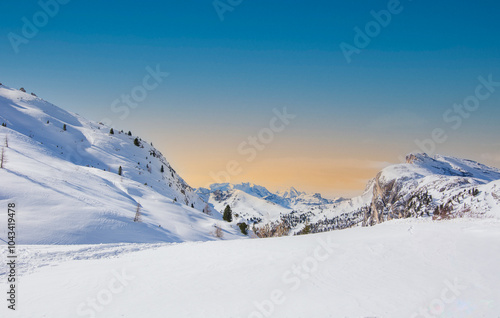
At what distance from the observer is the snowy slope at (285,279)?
11.0 m

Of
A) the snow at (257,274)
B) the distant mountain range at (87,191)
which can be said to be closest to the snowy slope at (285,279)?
the snow at (257,274)

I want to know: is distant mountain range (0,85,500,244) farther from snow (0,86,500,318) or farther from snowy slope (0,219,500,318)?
snowy slope (0,219,500,318)

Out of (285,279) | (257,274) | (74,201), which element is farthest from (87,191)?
(285,279)

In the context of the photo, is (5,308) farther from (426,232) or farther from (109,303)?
(426,232)

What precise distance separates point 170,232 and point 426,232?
3897cm

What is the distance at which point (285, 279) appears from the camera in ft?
45.5

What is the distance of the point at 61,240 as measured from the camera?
1057 inches

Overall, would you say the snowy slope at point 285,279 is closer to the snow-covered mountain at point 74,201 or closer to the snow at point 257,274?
the snow at point 257,274

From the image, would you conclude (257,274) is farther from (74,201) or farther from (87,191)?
(87,191)

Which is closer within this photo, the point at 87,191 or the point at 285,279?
the point at 285,279

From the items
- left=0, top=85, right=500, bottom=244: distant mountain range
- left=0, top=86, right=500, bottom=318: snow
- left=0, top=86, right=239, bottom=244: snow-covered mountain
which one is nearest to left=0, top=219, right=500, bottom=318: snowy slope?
left=0, top=86, right=500, bottom=318: snow

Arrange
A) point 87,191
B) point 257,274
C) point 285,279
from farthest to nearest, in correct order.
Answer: point 87,191 < point 257,274 < point 285,279

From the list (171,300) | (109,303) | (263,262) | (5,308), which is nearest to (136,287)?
(109,303)

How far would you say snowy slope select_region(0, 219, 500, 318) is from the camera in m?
11.0
